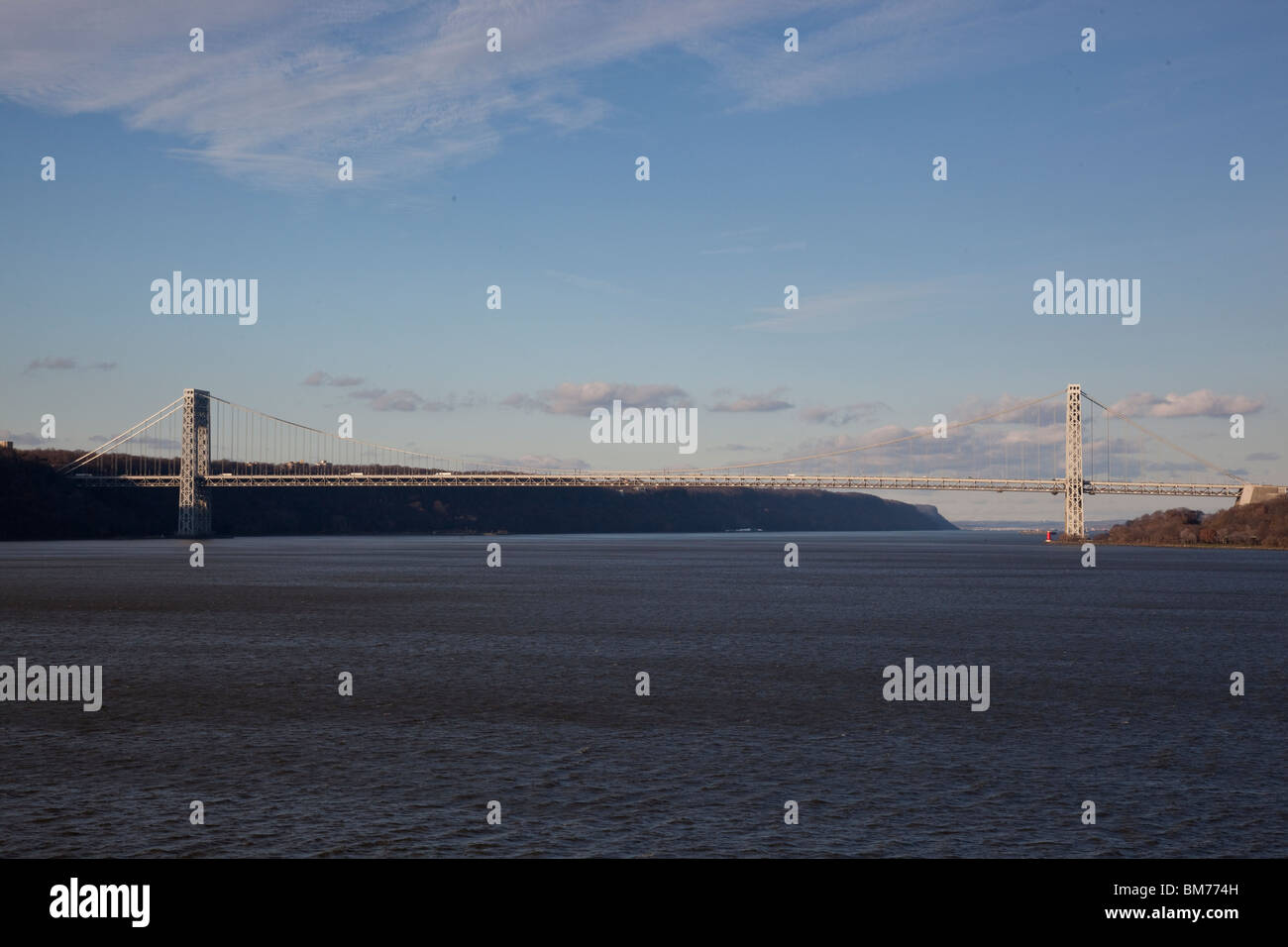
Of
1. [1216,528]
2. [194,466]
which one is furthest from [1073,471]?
[194,466]

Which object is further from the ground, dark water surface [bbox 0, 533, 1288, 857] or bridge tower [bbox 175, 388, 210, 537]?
bridge tower [bbox 175, 388, 210, 537]

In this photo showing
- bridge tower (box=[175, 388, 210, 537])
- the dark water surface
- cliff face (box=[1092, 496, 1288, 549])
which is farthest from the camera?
bridge tower (box=[175, 388, 210, 537])

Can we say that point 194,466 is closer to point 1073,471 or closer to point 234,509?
point 234,509

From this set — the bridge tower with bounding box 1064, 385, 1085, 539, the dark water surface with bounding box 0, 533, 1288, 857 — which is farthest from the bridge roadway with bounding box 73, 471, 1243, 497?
the dark water surface with bounding box 0, 533, 1288, 857

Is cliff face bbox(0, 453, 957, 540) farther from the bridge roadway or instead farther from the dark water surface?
the dark water surface
